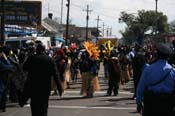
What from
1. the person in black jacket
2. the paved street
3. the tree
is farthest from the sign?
the person in black jacket

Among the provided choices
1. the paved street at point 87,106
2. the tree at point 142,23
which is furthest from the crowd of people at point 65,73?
the tree at point 142,23

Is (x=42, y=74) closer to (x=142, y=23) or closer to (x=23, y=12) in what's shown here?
(x=23, y=12)

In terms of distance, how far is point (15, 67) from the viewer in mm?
17734

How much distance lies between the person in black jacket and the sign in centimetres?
6463

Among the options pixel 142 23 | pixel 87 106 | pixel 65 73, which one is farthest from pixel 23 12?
pixel 87 106

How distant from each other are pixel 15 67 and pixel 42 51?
605 centimetres

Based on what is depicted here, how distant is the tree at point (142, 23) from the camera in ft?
406

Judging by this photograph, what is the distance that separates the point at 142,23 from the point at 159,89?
387 ft

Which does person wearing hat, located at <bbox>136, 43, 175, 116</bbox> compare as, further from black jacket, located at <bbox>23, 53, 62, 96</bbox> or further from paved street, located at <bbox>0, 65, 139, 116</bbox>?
paved street, located at <bbox>0, 65, 139, 116</bbox>

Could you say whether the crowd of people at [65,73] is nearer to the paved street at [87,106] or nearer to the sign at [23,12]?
the paved street at [87,106]

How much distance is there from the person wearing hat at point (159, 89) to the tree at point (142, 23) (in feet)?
369

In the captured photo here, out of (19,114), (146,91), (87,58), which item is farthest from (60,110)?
(146,91)

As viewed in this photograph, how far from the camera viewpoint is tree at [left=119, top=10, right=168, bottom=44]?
123875 millimetres

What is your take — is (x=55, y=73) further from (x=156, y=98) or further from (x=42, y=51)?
(x=156, y=98)
